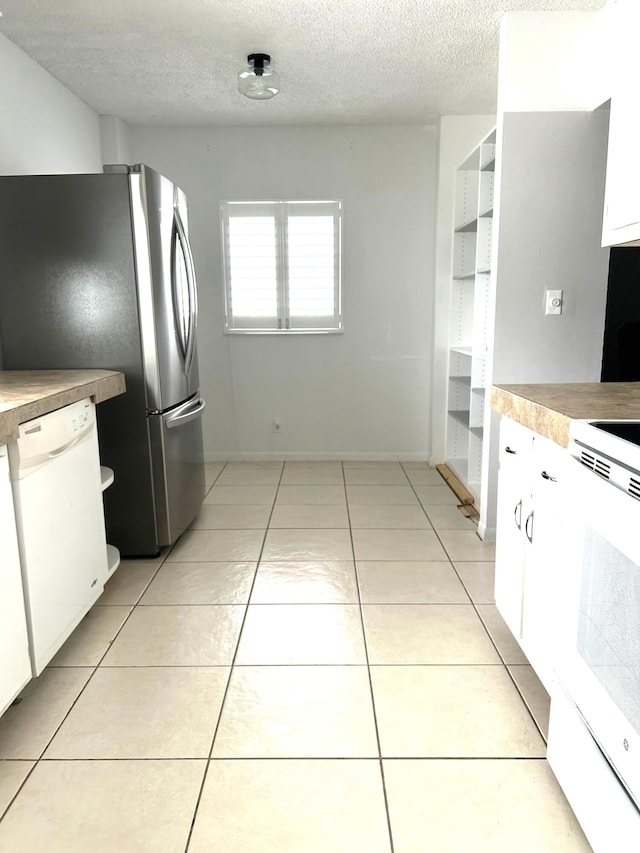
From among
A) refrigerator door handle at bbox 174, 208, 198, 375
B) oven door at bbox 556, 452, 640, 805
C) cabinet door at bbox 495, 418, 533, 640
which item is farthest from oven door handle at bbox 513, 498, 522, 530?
refrigerator door handle at bbox 174, 208, 198, 375

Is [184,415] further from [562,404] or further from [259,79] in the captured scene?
[562,404]

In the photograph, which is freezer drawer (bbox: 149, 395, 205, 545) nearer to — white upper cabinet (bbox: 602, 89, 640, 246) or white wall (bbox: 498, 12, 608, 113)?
white upper cabinet (bbox: 602, 89, 640, 246)

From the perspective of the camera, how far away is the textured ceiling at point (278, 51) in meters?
2.68

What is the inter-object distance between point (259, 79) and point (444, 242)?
185 centimetres

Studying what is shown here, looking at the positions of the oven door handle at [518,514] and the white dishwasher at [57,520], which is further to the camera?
the oven door handle at [518,514]

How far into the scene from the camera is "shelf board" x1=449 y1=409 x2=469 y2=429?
4.17 metres

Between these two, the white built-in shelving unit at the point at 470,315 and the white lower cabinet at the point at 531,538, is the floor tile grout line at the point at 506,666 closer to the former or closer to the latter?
the white lower cabinet at the point at 531,538

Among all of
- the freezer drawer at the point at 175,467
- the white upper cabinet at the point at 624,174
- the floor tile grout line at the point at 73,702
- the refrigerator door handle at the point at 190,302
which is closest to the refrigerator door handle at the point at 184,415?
the freezer drawer at the point at 175,467

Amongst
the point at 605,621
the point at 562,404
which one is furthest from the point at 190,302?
the point at 605,621

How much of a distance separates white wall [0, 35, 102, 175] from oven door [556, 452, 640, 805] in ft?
9.87

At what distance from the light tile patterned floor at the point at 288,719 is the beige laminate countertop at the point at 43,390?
0.88m

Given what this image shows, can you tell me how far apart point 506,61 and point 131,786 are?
125 inches

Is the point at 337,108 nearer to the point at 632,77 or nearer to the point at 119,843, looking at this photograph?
the point at 632,77

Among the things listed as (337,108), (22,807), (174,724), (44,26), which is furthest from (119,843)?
(337,108)
